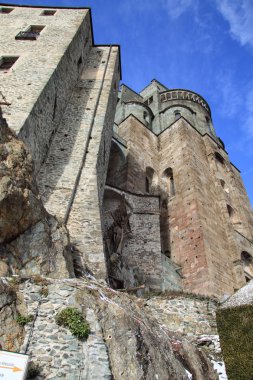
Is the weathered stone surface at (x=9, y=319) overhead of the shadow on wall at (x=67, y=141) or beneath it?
beneath

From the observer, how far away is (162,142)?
2556 centimetres

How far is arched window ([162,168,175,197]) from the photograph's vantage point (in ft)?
70.7

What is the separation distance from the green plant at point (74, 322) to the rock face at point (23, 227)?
1.52 meters

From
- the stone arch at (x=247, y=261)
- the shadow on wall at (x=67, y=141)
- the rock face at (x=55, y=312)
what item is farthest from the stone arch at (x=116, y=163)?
the rock face at (x=55, y=312)

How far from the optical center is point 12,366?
3994mm

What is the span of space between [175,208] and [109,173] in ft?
15.1

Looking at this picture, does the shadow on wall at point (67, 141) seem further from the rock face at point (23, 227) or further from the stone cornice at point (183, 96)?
the stone cornice at point (183, 96)

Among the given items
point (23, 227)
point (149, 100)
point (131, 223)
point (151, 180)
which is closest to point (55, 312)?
point (23, 227)

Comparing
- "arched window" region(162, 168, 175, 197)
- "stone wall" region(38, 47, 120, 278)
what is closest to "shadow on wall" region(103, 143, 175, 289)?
"arched window" region(162, 168, 175, 197)

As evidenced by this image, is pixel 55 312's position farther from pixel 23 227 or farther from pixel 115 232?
pixel 115 232

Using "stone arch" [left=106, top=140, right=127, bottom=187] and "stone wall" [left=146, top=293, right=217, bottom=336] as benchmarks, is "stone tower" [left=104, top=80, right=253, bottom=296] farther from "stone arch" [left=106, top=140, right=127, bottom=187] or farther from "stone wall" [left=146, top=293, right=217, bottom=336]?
"stone wall" [left=146, top=293, right=217, bottom=336]

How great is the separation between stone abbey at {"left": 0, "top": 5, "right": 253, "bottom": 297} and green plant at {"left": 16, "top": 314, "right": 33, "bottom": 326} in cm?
153

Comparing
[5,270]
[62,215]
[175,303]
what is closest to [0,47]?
[62,215]

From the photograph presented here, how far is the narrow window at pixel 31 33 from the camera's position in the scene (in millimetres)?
14314
